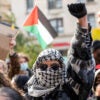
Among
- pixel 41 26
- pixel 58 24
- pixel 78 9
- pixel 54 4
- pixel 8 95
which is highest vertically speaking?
pixel 78 9

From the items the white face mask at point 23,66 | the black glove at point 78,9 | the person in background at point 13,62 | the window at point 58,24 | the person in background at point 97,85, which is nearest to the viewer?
the black glove at point 78,9

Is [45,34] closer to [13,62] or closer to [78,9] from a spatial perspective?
[13,62]

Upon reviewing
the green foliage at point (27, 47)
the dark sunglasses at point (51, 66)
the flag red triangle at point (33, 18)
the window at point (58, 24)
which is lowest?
the green foliage at point (27, 47)

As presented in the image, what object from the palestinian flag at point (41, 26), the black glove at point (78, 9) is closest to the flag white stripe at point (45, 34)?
the palestinian flag at point (41, 26)

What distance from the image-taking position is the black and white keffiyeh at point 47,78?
12.1 ft

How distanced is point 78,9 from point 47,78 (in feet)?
1.80

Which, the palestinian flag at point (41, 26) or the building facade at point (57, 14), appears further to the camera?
the building facade at point (57, 14)

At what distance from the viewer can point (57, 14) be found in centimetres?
3769

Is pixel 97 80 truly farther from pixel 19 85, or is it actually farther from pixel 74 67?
pixel 19 85

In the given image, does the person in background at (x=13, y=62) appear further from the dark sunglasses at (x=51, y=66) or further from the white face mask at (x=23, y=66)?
the dark sunglasses at (x=51, y=66)

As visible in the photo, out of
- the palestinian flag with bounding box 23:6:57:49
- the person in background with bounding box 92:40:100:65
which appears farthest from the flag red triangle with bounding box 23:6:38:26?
the person in background with bounding box 92:40:100:65

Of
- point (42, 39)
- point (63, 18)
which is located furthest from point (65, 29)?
point (42, 39)

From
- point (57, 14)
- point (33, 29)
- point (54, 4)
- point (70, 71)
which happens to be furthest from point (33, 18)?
point (54, 4)

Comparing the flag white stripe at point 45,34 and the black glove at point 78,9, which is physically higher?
the black glove at point 78,9
